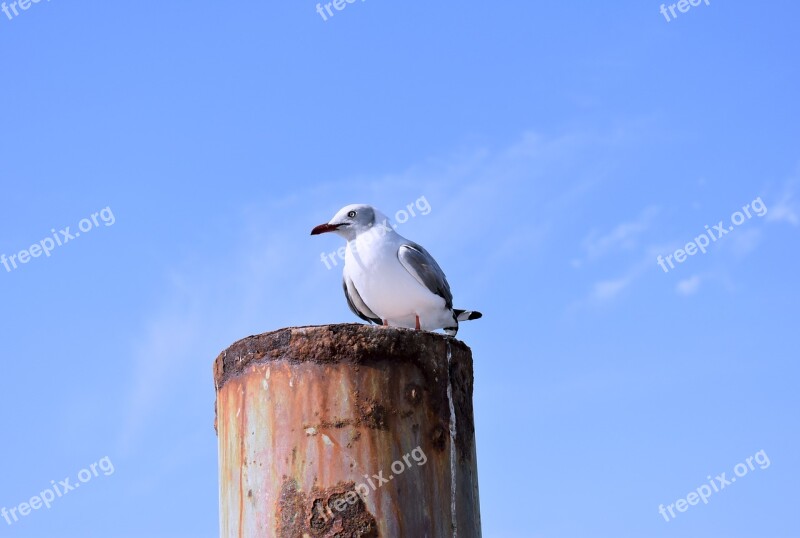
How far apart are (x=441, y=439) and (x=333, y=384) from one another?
513 millimetres

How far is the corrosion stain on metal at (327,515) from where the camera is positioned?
366 centimetres

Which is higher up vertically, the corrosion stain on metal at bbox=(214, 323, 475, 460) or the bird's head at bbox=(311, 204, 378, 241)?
the bird's head at bbox=(311, 204, 378, 241)

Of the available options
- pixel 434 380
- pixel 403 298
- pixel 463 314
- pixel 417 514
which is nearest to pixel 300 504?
pixel 417 514

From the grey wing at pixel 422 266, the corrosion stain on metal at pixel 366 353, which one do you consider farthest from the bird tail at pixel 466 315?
the corrosion stain on metal at pixel 366 353

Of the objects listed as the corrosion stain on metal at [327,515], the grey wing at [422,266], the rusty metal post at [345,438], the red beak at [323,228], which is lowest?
the corrosion stain on metal at [327,515]

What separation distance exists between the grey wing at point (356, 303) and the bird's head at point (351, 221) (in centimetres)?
44

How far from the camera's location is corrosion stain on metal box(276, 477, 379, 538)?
366 centimetres

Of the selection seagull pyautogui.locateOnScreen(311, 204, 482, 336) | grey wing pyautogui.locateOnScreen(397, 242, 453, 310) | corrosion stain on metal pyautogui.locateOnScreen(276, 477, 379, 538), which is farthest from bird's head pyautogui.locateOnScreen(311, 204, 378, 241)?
corrosion stain on metal pyautogui.locateOnScreen(276, 477, 379, 538)

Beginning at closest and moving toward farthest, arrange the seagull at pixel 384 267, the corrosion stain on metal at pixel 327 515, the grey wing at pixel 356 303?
the corrosion stain on metal at pixel 327 515 < the seagull at pixel 384 267 < the grey wing at pixel 356 303

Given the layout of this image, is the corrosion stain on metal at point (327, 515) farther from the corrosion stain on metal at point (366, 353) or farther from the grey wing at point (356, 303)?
the grey wing at point (356, 303)

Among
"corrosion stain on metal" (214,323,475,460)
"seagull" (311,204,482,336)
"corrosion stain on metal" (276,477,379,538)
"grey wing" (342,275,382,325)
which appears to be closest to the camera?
"corrosion stain on metal" (276,477,379,538)

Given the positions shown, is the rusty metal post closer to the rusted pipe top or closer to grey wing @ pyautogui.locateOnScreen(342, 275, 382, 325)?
the rusted pipe top

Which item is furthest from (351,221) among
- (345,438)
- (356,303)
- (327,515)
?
(327,515)

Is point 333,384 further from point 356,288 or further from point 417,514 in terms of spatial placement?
point 356,288
